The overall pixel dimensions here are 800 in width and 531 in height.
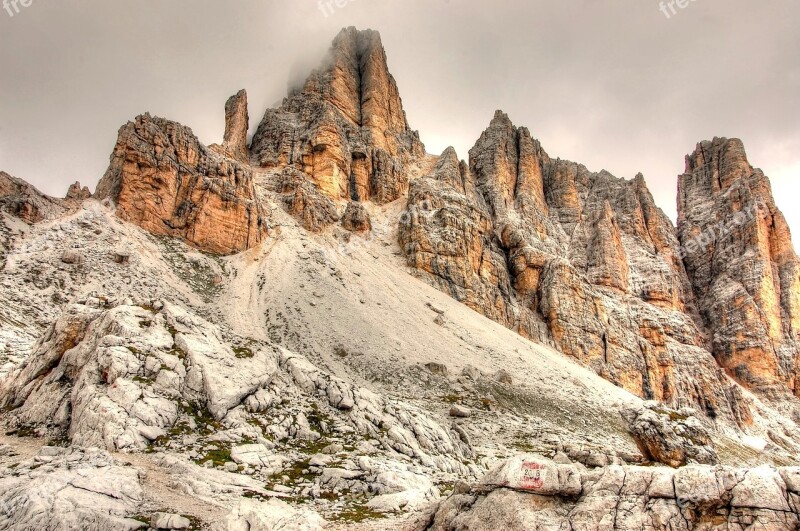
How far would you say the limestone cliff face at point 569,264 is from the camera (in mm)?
82812

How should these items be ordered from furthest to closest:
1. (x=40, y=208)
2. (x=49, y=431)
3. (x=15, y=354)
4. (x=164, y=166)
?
(x=164, y=166) < (x=40, y=208) < (x=15, y=354) < (x=49, y=431)

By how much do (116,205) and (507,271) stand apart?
71.8 m

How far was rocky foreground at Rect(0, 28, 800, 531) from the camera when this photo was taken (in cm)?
1477

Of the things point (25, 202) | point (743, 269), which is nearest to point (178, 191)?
point (25, 202)

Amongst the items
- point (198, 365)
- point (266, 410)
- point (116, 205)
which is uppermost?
point (116, 205)

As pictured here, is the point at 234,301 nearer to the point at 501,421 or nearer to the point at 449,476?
the point at 501,421

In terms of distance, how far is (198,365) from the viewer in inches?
1063

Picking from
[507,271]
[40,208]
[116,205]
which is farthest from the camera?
[507,271]

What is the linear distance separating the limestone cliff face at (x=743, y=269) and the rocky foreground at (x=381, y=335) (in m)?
0.64

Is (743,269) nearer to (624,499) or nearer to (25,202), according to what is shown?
(624,499)

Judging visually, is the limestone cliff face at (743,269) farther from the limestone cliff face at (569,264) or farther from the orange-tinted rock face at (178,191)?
the orange-tinted rock face at (178,191)

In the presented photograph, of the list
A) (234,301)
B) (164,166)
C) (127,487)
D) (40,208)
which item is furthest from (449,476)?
(164,166)

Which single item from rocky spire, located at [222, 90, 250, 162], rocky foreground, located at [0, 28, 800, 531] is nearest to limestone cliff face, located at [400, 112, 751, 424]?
rocky foreground, located at [0, 28, 800, 531]

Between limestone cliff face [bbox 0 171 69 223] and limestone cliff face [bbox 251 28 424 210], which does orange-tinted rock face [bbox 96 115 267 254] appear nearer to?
limestone cliff face [bbox 0 171 69 223]
